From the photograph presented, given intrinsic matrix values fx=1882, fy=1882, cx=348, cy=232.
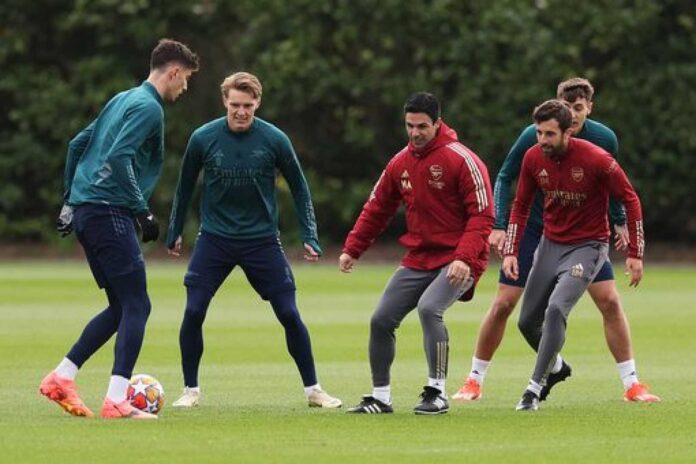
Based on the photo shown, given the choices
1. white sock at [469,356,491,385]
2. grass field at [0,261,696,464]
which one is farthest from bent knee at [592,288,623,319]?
white sock at [469,356,491,385]

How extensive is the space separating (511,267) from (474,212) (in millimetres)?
971

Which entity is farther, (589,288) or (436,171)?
(589,288)

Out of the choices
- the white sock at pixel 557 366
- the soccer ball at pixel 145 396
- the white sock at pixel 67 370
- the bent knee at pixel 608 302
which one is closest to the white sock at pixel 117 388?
the soccer ball at pixel 145 396

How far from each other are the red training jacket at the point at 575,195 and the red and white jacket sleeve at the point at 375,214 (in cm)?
96

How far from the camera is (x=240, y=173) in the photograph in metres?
12.5

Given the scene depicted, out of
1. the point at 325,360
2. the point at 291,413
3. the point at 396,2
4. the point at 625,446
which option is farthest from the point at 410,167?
the point at 396,2

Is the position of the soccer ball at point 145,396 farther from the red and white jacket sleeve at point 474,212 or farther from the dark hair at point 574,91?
the dark hair at point 574,91

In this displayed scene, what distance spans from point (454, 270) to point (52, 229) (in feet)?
85.7

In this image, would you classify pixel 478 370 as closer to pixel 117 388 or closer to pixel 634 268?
pixel 634 268

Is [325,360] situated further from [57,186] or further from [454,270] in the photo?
[57,186]

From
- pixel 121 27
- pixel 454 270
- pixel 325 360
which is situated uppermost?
pixel 121 27

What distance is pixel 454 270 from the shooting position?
11836 mm

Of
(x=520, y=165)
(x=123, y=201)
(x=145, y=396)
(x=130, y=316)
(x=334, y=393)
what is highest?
(x=520, y=165)

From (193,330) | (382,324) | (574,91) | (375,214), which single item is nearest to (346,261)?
(375,214)
